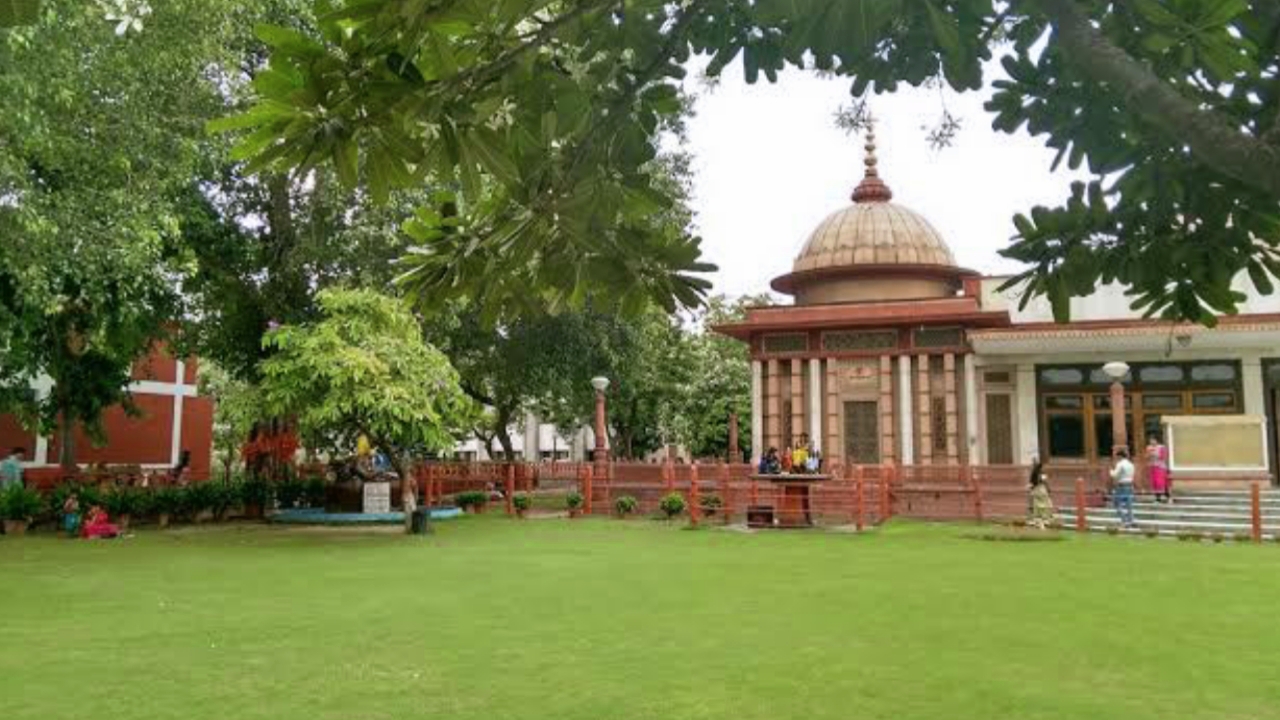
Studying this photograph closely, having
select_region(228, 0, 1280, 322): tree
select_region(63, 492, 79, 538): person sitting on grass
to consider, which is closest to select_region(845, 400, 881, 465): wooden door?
select_region(63, 492, 79, 538): person sitting on grass

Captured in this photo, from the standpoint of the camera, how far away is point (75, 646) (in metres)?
7.19

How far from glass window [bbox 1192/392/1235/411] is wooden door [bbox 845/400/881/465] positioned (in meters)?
6.84

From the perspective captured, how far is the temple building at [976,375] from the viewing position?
22.9 metres

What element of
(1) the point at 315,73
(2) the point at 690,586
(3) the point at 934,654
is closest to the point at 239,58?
(2) the point at 690,586

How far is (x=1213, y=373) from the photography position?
23.1 m

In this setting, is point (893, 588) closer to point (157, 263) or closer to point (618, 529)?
point (618, 529)

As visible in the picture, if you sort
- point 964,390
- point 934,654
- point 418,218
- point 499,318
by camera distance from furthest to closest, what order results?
1. point 964,390
2. point 934,654
3. point 499,318
4. point 418,218

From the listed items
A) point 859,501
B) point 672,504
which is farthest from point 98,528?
point 859,501

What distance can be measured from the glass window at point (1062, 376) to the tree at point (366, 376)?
1414 centimetres

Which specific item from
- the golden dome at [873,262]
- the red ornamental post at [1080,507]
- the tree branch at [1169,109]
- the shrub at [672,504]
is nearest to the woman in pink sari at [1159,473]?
the red ornamental post at [1080,507]

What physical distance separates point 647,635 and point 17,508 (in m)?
14.6

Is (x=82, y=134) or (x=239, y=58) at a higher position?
(x=239, y=58)

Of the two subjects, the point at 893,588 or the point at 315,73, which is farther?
the point at 893,588

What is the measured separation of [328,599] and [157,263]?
8.55 m
